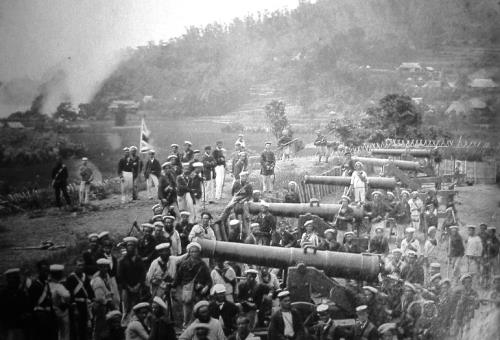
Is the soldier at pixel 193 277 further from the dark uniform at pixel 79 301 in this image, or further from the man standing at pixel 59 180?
the man standing at pixel 59 180

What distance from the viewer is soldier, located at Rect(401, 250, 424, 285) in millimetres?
7730

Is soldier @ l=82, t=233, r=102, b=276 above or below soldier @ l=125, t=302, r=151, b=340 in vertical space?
above

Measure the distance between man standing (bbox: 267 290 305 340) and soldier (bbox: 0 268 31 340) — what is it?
116 inches

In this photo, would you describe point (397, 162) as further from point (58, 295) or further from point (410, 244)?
point (58, 295)

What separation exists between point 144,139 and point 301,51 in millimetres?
4911

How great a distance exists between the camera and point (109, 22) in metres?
8.92

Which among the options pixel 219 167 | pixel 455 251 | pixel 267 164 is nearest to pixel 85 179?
pixel 219 167

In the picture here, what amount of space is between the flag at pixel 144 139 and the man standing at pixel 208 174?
138cm

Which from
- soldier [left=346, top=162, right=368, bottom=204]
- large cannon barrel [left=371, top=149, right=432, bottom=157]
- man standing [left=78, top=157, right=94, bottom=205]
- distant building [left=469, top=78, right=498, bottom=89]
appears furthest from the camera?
Answer: large cannon barrel [left=371, top=149, right=432, bottom=157]

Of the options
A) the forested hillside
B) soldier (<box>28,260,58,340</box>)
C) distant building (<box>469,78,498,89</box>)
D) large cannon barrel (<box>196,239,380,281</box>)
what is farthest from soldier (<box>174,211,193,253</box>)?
distant building (<box>469,78,498,89</box>)

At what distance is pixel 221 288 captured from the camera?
20.8 ft

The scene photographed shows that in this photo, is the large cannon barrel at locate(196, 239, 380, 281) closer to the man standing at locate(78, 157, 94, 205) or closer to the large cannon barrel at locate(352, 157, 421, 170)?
the man standing at locate(78, 157, 94, 205)

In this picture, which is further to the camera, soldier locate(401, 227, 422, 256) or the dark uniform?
soldier locate(401, 227, 422, 256)

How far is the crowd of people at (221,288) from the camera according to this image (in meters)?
5.99
